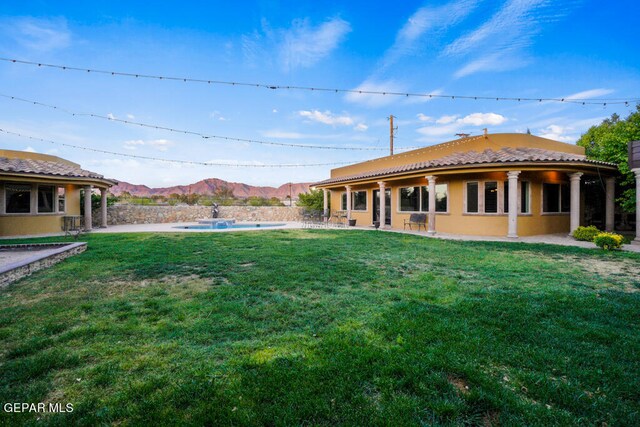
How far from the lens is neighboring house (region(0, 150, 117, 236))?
1204 centimetres

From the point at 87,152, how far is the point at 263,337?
2017 centimetres

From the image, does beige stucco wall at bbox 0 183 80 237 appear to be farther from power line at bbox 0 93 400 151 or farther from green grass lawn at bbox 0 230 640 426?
green grass lawn at bbox 0 230 640 426

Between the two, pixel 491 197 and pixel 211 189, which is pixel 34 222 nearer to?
pixel 491 197

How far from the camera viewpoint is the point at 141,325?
3.19 metres

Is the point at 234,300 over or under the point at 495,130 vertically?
under

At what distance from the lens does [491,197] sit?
38.5 ft

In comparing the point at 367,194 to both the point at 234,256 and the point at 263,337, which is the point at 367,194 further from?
the point at 263,337

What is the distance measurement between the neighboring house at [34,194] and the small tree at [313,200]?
13.6 m

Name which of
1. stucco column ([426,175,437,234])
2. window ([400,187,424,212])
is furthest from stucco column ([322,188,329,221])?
stucco column ([426,175,437,234])

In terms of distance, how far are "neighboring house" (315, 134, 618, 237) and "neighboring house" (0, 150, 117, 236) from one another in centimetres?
1441

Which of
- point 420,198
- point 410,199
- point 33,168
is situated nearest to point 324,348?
point 420,198

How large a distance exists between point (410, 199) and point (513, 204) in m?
4.90

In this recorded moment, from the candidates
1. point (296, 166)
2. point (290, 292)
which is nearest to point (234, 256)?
point (290, 292)

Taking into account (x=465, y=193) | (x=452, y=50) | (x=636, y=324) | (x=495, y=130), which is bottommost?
(x=636, y=324)
